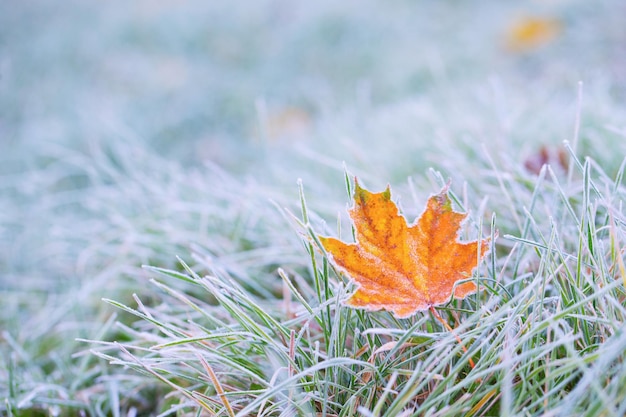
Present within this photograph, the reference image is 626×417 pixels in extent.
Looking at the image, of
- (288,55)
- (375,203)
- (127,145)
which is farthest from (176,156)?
(375,203)

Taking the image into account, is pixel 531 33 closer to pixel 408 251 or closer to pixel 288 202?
pixel 288 202

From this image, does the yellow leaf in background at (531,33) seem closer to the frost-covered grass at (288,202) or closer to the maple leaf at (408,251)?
the frost-covered grass at (288,202)

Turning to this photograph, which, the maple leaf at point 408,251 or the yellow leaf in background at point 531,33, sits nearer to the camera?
the maple leaf at point 408,251

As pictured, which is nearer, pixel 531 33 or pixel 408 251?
Answer: pixel 408 251

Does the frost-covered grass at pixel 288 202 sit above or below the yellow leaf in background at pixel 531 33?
below

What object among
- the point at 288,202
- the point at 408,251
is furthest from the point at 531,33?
the point at 408,251

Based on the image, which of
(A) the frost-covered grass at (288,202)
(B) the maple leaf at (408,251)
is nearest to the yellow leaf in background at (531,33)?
(A) the frost-covered grass at (288,202)
